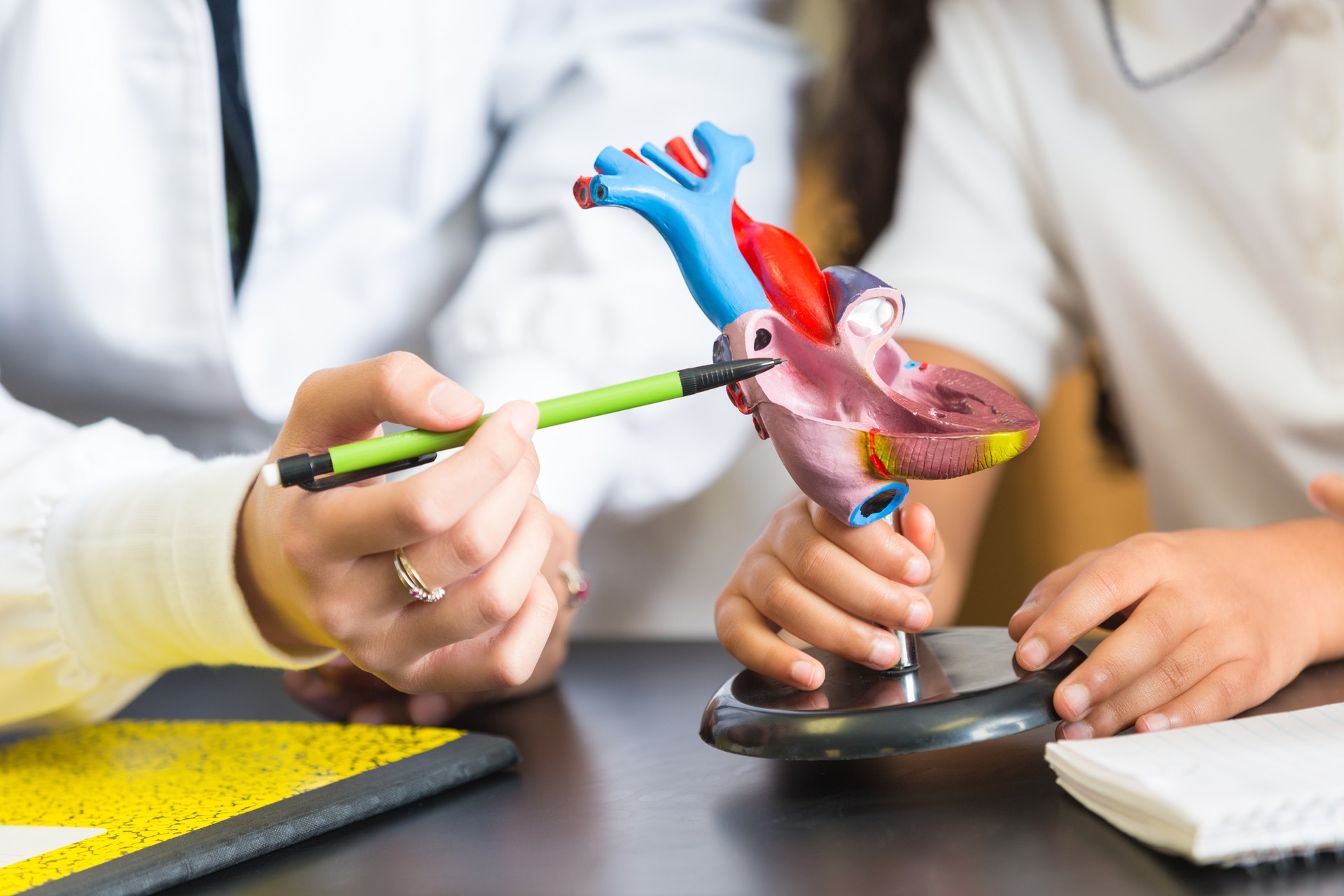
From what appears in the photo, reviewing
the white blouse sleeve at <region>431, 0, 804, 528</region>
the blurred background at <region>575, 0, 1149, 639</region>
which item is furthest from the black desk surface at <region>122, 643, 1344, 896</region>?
A: the blurred background at <region>575, 0, 1149, 639</region>

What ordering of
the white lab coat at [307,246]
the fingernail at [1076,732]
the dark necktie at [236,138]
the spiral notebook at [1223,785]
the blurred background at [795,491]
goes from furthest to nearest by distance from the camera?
the blurred background at [795,491]
the dark necktie at [236,138]
the white lab coat at [307,246]
the fingernail at [1076,732]
the spiral notebook at [1223,785]

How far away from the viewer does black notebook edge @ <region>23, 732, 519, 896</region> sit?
0.35 meters

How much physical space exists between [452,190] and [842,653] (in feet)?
1.78

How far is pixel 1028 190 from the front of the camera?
863 millimetres

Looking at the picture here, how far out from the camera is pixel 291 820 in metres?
0.39

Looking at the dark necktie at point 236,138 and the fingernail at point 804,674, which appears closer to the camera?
the fingernail at point 804,674

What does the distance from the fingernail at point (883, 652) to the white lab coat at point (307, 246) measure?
30cm

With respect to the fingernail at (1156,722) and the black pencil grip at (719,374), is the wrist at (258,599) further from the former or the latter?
the fingernail at (1156,722)

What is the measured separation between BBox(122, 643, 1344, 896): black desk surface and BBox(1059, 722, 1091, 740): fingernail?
1 centimetres

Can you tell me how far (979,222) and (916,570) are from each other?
0.47m

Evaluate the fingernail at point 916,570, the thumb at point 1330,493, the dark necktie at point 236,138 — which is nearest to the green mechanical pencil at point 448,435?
the fingernail at point 916,570

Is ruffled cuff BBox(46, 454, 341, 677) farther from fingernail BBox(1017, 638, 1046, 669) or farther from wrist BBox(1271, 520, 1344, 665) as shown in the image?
wrist BBox(1271, 520, 1344, 665)

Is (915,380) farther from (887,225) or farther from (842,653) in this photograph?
(887,225)

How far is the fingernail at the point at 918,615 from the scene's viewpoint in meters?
0.43
